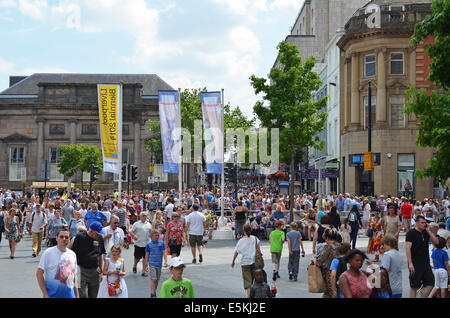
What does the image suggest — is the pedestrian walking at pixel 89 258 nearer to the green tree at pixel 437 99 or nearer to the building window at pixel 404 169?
the green tree at pixel 437 99

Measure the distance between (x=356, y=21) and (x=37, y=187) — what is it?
134 feet

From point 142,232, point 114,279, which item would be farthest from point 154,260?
point 114,279

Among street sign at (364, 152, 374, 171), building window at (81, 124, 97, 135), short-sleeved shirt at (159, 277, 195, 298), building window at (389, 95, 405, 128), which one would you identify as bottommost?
short-sleeved shirt at (159, 277, 195, 298)

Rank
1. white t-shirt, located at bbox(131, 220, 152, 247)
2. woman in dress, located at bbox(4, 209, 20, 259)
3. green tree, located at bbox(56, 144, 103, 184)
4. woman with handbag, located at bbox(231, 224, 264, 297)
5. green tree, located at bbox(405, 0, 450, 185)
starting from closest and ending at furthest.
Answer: woman with handbag, located at bbox(231, 224, 264, 297), green tree, located at bbox(405, 0, 450, 185), white t-shirt, located at bbox(131, 220, 152, 247), woman in dress, located at bbox(4, 209, 20, 259), green tree, located at bbox(56, 144, 103, 184)

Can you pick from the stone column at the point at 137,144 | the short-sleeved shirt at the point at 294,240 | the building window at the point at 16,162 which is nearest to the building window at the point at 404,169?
the short-sleeved shirt at the point at 294,240

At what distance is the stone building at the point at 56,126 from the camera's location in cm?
7669

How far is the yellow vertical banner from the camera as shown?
2788cm

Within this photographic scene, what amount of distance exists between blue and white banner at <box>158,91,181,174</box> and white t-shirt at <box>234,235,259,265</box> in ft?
50.9

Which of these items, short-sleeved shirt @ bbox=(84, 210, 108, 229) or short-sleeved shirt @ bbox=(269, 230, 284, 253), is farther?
short-sleeved shirt @ bbox=(84, 210, 108, 229)

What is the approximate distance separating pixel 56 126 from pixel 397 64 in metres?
48.3

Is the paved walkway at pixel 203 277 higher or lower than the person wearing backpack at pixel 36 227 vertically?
lower

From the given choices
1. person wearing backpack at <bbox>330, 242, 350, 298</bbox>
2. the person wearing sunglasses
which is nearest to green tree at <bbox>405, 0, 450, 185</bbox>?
person wearing backpack at <bbox>330, 242, 350, 298</bbox>

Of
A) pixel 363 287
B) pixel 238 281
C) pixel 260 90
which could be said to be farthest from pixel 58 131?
pixel 363 287

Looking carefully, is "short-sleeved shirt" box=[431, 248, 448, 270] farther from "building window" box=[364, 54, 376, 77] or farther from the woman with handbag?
"building window" box=[364, 54, 376, 77]
